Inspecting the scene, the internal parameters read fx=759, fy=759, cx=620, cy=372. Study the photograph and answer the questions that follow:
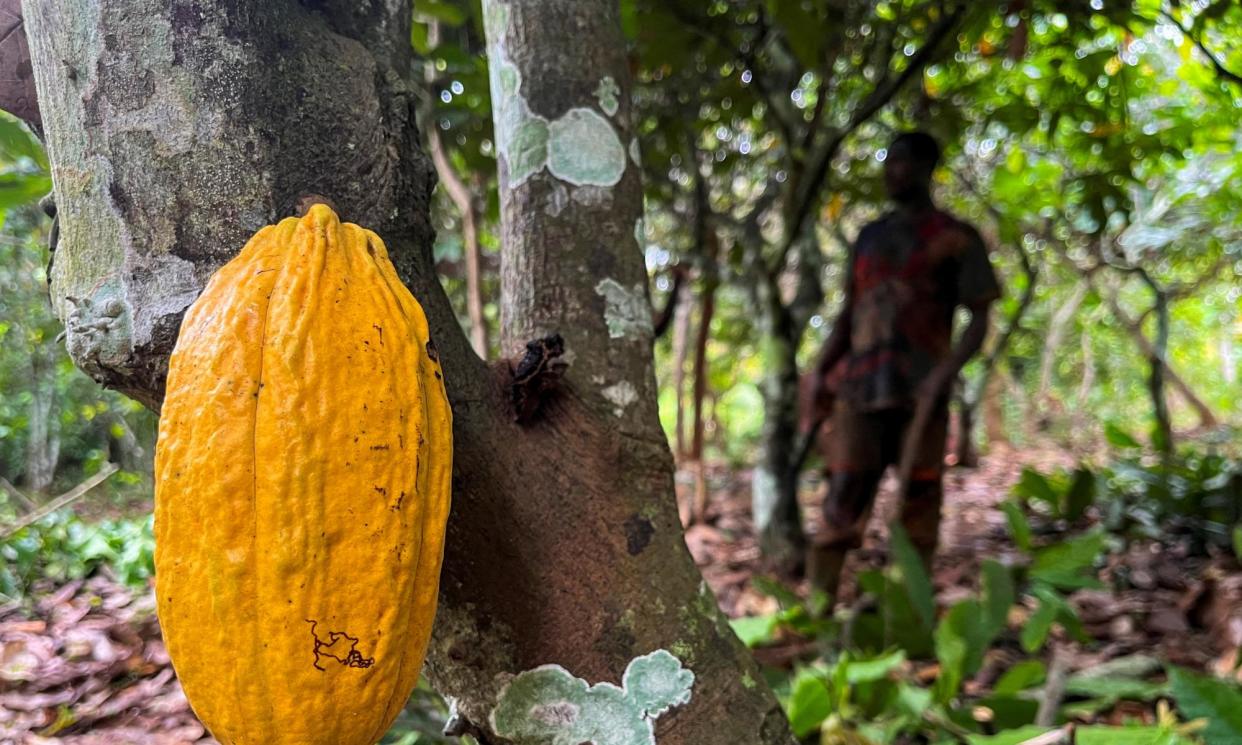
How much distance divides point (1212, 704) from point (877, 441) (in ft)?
4.69

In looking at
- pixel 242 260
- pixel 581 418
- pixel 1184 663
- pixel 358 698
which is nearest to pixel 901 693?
pixel 1184 663

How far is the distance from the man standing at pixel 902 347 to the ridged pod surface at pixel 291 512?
2114 mm

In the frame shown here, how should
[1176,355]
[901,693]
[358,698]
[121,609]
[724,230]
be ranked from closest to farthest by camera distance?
1. [358,698]
2. [901,693]
3. [121,609]
4. [724,230]
5. [1176,355]

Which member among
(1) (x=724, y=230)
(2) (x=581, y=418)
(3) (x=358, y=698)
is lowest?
(3) (x=358, y=698)

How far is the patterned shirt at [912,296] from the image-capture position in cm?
242

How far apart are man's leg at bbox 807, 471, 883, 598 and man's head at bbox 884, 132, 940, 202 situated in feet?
3.14

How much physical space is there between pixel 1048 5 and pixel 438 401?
217 centimetres

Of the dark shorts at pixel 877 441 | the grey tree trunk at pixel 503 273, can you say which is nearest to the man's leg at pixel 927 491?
the dark shorts at pixel 877 441

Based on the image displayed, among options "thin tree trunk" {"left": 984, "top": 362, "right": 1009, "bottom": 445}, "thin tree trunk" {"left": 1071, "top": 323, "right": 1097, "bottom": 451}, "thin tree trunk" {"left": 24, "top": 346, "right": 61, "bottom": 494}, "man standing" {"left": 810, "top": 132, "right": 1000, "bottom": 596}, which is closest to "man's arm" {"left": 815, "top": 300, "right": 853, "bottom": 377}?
"man standing" {"left": 810, "top": 132, "right": 1000, "bottom": 596}

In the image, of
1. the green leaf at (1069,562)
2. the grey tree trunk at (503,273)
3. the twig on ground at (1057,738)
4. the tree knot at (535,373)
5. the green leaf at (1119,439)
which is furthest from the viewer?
the green leaf at (1119,439)

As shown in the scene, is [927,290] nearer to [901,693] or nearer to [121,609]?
[901,693]

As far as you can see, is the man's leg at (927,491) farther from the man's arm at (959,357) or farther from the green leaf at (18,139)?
the green leaf at (18,139)

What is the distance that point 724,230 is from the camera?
12.9 feet

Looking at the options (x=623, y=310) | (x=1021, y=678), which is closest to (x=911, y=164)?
(x=1021, y=678)
